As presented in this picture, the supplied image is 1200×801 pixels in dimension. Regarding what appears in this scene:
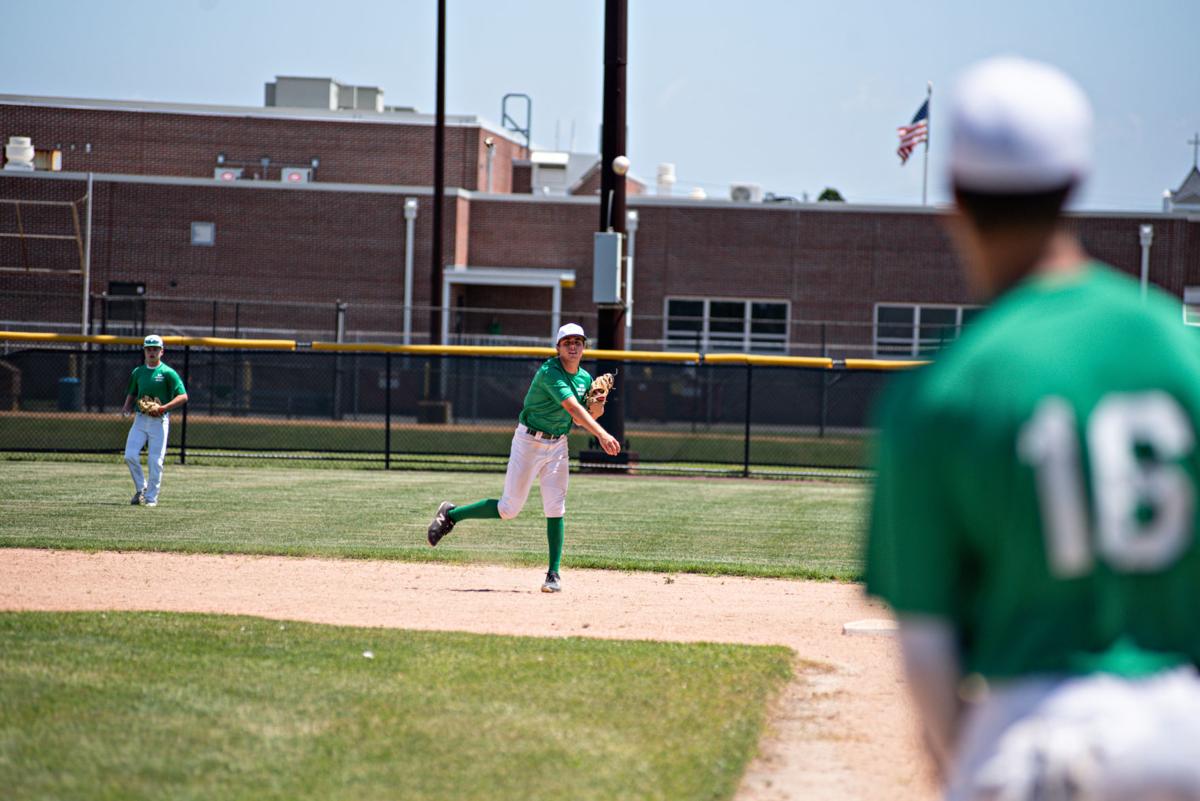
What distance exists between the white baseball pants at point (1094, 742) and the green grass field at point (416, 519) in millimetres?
9803

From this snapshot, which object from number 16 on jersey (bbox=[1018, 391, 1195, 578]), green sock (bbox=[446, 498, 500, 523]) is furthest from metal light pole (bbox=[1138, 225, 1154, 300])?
number 16 on jersey (bbox=[1018, 391, 1195, 578])

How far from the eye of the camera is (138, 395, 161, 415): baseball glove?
16.1 m

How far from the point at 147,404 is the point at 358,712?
10.9 metres

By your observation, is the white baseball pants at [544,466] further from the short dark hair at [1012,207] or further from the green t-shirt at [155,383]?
the short dark hair at [1012,207]

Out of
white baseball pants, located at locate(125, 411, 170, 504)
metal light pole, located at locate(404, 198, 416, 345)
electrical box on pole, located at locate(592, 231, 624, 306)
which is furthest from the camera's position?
metal light pole, located at locate(404, 198, 416, 345)

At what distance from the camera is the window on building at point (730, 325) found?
37.7m

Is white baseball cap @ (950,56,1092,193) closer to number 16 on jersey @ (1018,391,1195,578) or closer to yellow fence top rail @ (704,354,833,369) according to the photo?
number 16 on jersey @ (1018,391,1195,578)

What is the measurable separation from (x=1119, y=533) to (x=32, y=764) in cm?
440

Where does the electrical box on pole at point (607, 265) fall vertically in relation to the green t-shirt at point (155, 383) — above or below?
above

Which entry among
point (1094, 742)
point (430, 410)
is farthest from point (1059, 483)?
point (430, 410)

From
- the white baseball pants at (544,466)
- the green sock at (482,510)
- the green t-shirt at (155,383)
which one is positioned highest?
the green t-shirt at (155,383)

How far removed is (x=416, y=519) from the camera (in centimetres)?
1527

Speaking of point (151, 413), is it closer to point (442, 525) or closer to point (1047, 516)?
point (442, 525)

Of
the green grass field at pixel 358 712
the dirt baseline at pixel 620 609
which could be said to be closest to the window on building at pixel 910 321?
the dirt baseline at pixel 620 609
